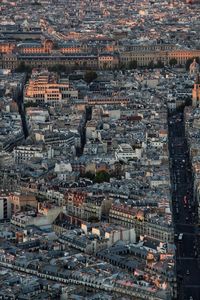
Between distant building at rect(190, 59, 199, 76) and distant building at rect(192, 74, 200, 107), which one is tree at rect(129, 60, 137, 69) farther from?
distant building at rect(192, 74, 200, 107)

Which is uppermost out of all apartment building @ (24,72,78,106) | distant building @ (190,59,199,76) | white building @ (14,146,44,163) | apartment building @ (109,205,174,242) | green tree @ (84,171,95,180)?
apartment building @ (109,205,174,242)

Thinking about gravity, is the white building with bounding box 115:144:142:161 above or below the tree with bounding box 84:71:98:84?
above

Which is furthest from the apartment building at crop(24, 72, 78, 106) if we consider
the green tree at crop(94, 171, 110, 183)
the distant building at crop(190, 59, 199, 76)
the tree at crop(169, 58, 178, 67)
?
the green tree at crop(94, 171, 110, 183)

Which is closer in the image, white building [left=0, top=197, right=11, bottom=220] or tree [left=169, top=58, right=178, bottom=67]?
white building [left=0, top=197, right=11, bottom=220]

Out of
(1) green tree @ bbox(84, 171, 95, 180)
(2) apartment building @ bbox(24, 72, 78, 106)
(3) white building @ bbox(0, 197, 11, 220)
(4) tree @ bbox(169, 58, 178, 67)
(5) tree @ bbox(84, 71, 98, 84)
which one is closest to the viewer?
(3) white building @ bbox(0, 197, 11, 220)

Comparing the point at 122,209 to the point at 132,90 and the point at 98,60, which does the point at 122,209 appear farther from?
the point at 98,60

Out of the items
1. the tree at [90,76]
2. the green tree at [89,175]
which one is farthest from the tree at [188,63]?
the green tree at [89,175]

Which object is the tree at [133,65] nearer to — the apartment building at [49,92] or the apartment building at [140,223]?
the apartment building at [49,92]

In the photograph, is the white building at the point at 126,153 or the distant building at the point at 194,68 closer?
the white building at the point at 126,153
